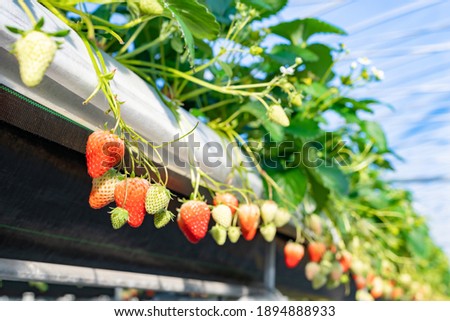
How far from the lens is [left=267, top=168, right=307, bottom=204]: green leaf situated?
1.40 m

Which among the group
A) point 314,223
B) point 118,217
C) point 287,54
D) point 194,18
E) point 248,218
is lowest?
point 118,217

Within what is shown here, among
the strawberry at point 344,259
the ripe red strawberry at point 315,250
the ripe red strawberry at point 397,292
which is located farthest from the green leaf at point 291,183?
the ripe red strawberry at point 397,292

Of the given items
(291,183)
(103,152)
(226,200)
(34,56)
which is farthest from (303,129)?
(34,56)

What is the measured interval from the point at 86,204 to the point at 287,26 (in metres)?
0.82

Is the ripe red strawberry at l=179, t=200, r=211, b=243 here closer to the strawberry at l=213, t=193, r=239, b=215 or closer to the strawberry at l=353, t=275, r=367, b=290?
the strawberry at l=213, t=193, r=239, b=215

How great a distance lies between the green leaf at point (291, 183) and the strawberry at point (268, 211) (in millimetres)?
129

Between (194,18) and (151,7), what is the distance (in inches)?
6.4

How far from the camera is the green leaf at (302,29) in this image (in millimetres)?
1516

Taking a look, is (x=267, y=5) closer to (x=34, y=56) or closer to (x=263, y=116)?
(x=263, y=116)

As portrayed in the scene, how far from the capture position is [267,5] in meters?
1.30

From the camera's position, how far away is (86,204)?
3.57 feet

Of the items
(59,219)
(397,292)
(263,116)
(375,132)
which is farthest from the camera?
(397,292)

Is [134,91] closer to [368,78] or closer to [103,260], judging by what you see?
[103,260]
